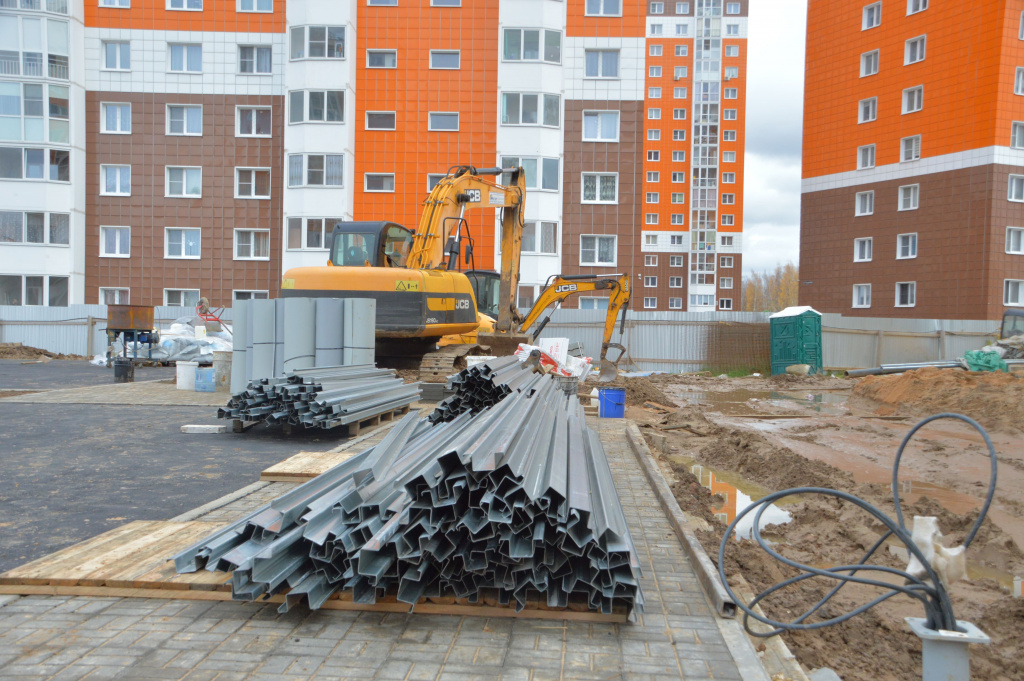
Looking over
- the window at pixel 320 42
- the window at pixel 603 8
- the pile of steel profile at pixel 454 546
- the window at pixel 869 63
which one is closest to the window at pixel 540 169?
the window at pixel 603 8

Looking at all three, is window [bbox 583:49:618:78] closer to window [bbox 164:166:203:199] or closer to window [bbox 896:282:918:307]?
window [bbox 896:282:918:307]

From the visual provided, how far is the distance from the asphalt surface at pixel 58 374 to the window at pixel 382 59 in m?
15.8

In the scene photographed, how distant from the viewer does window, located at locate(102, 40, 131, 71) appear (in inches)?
1283

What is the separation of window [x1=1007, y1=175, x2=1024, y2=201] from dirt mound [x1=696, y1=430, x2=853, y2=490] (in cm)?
2756

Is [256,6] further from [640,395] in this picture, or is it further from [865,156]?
[865,156]

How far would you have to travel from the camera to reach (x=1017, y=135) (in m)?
31.3

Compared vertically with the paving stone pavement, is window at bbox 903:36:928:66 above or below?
above

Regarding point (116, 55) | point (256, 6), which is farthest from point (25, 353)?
point (256, 6)

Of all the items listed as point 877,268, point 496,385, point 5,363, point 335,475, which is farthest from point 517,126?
point 335,475

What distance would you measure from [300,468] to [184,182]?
2938 centimetres

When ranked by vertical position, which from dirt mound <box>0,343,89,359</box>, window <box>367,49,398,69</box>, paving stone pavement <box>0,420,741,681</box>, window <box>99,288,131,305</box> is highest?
window <box>367,49,398,69</box>

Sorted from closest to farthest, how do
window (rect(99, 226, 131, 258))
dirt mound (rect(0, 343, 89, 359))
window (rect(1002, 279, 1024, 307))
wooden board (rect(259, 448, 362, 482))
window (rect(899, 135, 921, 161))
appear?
1. wooden board (rect(259, 448, 362, 482))
2. dirt mound (rect(0, 343, 89, 359))
3. window (rect(1002, 279, 1024, 307))
4. window (rect(99, 226, 131, 258))
5. window (rect(899, 135, 921, 161))

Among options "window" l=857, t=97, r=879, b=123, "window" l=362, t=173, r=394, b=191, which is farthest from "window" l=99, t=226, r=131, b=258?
"window" l=857, t=97, r=879, b=123

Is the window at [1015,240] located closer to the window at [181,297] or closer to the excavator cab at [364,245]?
the excavator cab at [364,245]
